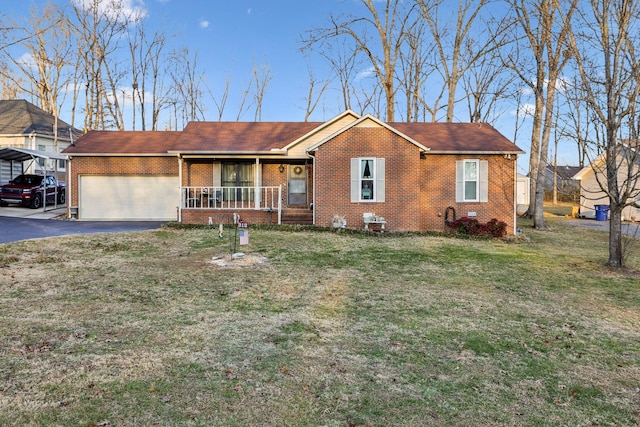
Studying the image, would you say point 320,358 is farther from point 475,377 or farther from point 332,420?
point 475,377

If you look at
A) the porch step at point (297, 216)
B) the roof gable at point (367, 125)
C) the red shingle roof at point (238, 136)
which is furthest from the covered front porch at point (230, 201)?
the roof gable at point (367, 125)

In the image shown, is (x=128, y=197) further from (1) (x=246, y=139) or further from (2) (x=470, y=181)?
(2) (x=470, y=181)

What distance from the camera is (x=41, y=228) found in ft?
46.5

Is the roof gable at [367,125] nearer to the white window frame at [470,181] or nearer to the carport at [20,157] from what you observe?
the white window frame at [470,181]

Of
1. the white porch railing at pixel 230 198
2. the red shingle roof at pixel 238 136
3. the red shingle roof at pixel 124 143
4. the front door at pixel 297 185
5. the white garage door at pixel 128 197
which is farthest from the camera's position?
the white garage door at pixel 128 197

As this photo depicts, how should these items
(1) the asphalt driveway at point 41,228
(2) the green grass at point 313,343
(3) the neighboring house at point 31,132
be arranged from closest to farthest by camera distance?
1. (2) the green grass at point 313,343
2. (1) the asphalt driveway at point 41,228
3. (3) the neighboring house at point 31,132

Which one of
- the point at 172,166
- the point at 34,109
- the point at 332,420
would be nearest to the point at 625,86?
the point at 332,420

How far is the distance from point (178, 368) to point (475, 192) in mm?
13794

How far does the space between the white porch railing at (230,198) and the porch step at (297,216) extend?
0.42 m

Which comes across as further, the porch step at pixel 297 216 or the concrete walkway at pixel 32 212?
the concrete walkway at pixel 32 212

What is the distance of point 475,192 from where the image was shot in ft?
51.0

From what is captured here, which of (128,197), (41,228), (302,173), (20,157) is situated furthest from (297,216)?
(20,157)

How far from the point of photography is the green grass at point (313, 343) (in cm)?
324

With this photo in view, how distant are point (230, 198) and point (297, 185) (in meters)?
2.78
